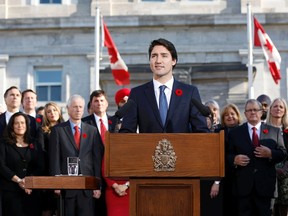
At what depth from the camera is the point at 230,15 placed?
24922 millimetres

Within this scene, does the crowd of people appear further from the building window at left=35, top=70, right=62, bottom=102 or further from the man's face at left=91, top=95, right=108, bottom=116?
the building window at left=35, top=70, right=62, bottom=102

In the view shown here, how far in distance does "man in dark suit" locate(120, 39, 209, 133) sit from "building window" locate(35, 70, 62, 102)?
18.8 m

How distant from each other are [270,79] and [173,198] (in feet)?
63.4

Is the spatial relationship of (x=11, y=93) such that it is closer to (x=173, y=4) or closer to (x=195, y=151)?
(x=195, y=151)

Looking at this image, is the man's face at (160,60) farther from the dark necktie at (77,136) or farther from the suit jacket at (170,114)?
the dark necktie at (77,136)

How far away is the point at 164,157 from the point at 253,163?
4.03m

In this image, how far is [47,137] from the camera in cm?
1065

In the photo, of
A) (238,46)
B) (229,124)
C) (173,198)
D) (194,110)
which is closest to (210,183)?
(229,124)

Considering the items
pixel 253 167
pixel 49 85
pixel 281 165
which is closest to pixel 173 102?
pixel 253 167

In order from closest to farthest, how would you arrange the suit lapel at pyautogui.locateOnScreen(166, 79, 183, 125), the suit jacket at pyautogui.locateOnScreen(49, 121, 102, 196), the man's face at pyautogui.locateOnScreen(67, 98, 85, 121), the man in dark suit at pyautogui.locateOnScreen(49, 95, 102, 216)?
the suit lapel at pyautogui.locateOnScreen(166, 79, 183, 125)
the man in dark suit at pyautogui.locateOnScreen(49, 95, 102, 216)
the suit jacket at pyautogui.locateOnScreen(49, 121, 102, 196)
the man's face at pyautogui.locateOnScreen(67, 98, 85, 121)

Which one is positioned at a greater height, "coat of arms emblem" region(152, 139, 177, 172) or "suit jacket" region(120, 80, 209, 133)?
"suit jacket" region(120, 80, 209, 133)

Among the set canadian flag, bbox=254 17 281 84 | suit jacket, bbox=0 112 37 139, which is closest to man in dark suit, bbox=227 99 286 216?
suit jacket, bbox=0 112 37 139

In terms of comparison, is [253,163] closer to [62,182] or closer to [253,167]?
[253,167]

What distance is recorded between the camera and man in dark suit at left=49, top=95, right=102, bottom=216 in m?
9.67
